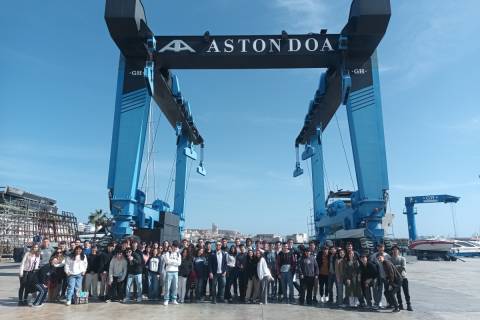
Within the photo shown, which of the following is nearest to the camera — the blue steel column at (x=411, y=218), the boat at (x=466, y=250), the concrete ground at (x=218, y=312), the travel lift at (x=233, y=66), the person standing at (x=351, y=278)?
the concrete ground at (x=218, y=312)

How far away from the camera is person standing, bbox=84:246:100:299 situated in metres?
9.81

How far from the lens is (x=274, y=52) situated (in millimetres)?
17078

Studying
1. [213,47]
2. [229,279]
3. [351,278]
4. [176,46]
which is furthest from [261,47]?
[351,278]

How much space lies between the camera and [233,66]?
17.8 meters

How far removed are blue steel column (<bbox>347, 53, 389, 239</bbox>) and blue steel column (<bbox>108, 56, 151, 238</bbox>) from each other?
9130 mm

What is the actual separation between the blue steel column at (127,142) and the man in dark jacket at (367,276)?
973cm

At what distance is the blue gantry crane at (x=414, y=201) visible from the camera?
47.8 m

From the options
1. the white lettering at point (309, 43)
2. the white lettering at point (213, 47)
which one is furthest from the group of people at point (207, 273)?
the white lettering at point (309, 43)

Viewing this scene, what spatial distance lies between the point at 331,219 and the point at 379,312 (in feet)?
51.1

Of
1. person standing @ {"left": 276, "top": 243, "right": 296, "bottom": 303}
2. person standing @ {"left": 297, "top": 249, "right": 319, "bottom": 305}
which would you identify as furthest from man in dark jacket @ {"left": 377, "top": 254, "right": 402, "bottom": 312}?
person standing @ {"left": 276, "top": 243, "right": 296, "bottom": 303}

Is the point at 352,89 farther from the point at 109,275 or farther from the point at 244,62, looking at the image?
the point at 109,275

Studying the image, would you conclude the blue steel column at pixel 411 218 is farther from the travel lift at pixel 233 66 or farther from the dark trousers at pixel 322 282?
the dark trousers at pixel 322 282

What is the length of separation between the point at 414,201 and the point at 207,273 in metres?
45.8

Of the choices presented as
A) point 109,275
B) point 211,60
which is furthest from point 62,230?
point 109,275
